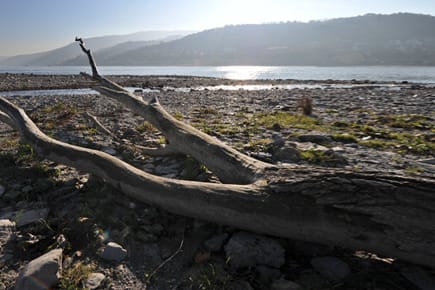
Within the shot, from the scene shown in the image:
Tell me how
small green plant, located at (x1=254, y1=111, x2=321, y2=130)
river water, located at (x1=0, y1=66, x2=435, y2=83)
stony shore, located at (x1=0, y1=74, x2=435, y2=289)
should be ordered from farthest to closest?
river water, located at (x1=0, y1=66, x2=435, y2=83), small green plant, located at (x1=254, y1=111, x2=321, y2=130), stony shore, located at (x1=0, y1=74, x2=435, y2=289)

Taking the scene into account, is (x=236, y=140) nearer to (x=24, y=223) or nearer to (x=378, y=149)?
(x=378, y=149)

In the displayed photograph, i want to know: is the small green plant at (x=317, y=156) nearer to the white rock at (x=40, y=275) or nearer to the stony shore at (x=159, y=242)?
the stony shore at (x=159, y=242)

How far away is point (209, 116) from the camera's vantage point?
11.1 m

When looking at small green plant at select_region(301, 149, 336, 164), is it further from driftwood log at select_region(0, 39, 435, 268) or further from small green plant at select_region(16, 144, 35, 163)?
small green plant at select_region(16, 144, 35, 163)

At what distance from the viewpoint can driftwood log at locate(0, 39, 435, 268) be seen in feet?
7.46

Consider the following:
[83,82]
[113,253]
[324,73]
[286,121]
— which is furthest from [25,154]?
[324,73]

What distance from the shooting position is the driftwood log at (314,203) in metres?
2.27

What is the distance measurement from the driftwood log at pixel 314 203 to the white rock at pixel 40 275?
1.23 m

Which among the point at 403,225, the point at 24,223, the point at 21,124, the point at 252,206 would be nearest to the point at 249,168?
the point at 252,206

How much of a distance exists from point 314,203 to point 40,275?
2445 millimetres

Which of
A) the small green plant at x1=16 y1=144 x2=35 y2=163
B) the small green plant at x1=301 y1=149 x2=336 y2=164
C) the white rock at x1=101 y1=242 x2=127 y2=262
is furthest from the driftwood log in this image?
the small green plant at x1=16 y1=144 x2=35 y2=163

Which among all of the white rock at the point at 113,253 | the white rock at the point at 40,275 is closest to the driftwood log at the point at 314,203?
the white rock at the point at 113,253

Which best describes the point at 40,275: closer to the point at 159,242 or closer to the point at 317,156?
the point at 159,242

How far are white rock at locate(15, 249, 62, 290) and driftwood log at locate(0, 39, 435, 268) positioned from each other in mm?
1231
